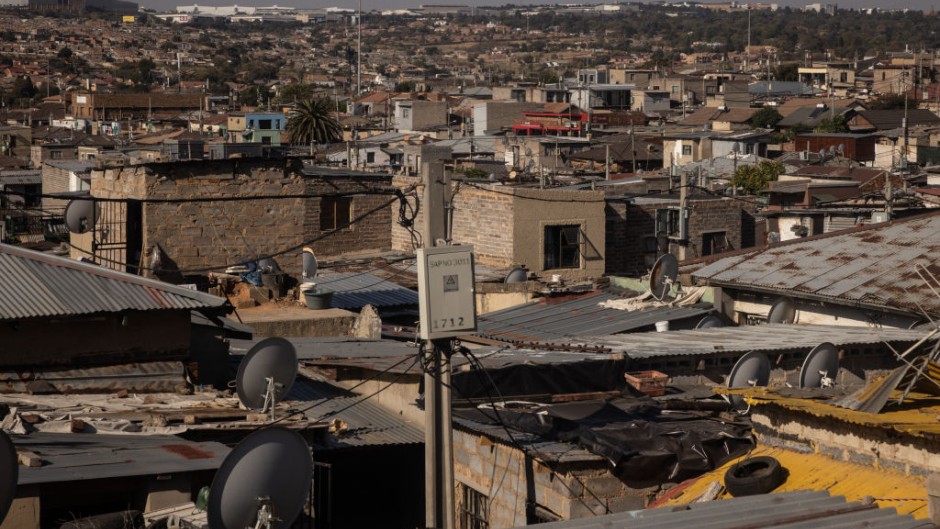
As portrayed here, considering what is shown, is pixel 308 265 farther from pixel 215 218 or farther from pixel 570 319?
pixel 570 319

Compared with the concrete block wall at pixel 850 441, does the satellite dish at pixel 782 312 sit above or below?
below

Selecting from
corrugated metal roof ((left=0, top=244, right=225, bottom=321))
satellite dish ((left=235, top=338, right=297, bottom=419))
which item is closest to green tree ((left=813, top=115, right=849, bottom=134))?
corrugated metal roof ((left=0, top=244, right=225, bottom=321))

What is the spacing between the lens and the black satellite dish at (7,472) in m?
7.60

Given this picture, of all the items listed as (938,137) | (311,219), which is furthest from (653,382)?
(938,137)

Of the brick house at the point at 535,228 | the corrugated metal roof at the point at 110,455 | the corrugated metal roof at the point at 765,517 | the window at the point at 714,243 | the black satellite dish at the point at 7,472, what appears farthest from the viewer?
the window at the point at 714,243

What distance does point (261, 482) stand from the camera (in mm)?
8234

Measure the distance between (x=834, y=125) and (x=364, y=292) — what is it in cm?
4999

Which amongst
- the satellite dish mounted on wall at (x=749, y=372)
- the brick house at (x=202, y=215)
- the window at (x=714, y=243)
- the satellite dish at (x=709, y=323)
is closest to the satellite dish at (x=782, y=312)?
the satellite dish at (x=709, y=323)

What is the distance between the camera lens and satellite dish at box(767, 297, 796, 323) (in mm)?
17172

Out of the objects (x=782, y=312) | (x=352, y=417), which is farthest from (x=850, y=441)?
(x=782, y=312)

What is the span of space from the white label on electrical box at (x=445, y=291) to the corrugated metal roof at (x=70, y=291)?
144 inches

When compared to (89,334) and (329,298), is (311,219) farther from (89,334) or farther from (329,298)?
(89,334)

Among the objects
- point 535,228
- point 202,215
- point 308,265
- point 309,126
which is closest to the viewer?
point 308,265

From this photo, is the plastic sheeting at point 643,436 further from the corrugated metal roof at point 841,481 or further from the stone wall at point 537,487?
the corrugated metal roof at point 841,481
